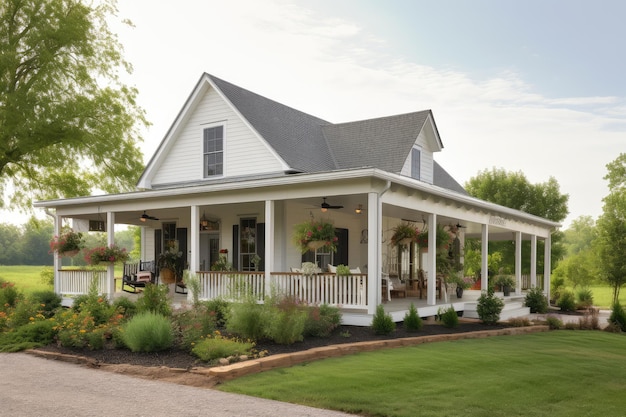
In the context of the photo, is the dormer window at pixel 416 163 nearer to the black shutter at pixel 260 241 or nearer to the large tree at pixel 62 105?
the black shutter at pixel 260 241

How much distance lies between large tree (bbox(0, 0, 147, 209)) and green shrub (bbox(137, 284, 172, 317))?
16131mm

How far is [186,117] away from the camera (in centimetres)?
1931

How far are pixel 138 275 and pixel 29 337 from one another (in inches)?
244

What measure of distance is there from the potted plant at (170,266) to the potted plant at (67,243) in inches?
100

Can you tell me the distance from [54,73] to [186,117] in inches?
452

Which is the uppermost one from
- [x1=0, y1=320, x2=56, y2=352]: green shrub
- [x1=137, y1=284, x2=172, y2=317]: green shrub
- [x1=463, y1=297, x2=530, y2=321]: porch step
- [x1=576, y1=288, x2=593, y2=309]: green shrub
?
[x1=137, y1=284, x2=172, y2=317]: green shrub

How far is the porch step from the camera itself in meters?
17.0

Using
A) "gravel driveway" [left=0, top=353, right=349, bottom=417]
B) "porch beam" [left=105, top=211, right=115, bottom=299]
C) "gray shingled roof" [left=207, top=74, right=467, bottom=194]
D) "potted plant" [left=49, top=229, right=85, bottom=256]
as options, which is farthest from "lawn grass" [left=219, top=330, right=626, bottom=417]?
"potted plant" [left=49, top=229, right=85, bottom=256]

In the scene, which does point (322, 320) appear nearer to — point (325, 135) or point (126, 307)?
point (126, 307)

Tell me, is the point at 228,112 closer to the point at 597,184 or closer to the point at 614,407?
the point at 614,407

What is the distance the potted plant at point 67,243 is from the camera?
59.6 feet

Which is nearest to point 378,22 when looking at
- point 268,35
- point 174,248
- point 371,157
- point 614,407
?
point 268,35

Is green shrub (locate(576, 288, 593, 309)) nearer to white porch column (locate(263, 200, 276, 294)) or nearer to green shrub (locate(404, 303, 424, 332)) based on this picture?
green shrub (locate(404, 303, 424, 332))

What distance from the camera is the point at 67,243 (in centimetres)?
1816
